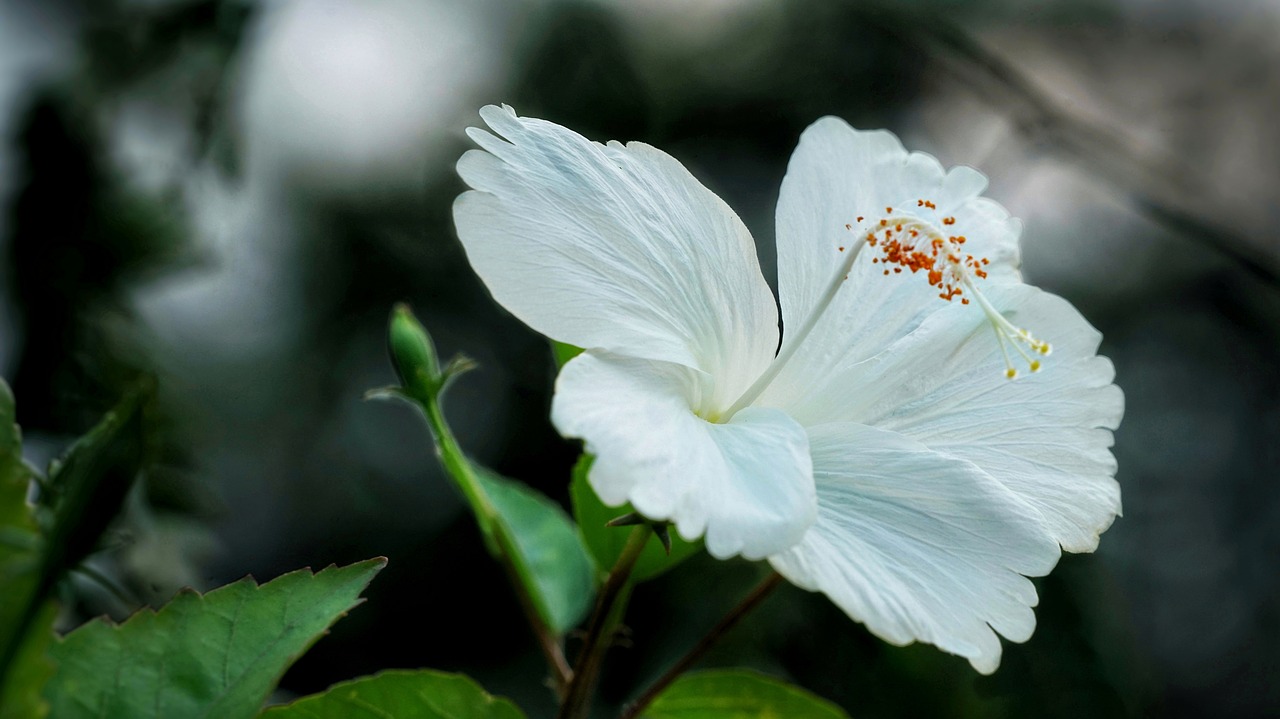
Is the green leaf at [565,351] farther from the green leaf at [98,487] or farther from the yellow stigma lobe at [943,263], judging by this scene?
the green leaf at [98,487]

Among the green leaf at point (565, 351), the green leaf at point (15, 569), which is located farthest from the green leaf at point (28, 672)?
the green leaf at point (565, 351)

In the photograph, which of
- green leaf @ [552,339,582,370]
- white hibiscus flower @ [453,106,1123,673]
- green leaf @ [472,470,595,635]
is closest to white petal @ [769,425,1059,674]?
white hibiscus flower @ [453,106,1123,673]

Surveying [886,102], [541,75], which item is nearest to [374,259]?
[541,75]

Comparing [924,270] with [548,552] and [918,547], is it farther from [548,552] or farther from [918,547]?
[548,552]

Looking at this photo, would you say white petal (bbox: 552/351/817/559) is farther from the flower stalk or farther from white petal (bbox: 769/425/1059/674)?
the flower stalk

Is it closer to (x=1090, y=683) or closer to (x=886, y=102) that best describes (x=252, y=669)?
(x=1090, y=683)

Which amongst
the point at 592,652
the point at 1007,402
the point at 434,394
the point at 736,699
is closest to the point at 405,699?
the point at 592,652
